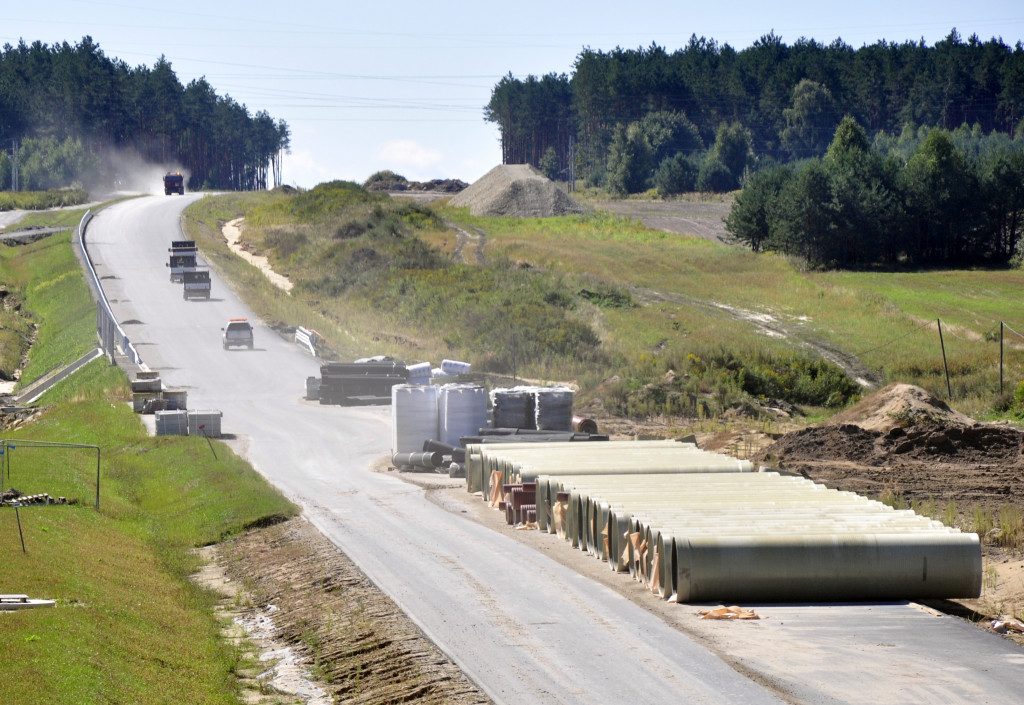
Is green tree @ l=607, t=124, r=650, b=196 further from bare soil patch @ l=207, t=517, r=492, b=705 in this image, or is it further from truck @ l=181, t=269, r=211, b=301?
bare soil patch @ l=207, t=517, r=492, b=705

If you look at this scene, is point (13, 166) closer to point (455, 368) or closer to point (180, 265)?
point (180, 265)

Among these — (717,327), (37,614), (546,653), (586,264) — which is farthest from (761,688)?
(586,264)


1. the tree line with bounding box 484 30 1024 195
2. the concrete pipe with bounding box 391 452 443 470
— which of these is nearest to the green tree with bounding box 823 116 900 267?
the concrete pipe with bounding box 391 452 443 470

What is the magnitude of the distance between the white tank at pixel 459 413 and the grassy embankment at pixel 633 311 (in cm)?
1006

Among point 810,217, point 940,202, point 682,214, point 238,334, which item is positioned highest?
point 682,214

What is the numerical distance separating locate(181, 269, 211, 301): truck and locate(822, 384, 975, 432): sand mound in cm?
4591

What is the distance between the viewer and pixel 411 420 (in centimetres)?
3631

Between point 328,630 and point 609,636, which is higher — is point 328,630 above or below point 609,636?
below

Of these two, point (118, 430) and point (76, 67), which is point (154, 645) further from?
point (76, 67)

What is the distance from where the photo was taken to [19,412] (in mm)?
49469

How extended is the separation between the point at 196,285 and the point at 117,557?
181 feet

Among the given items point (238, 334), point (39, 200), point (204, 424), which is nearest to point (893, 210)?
point (238, 334)

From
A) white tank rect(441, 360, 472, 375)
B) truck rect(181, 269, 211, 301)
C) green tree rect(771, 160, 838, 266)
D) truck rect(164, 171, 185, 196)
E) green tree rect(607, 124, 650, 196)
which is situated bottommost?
white tank rect(441, 360, 472, 375)

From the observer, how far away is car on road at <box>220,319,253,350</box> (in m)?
62.0
